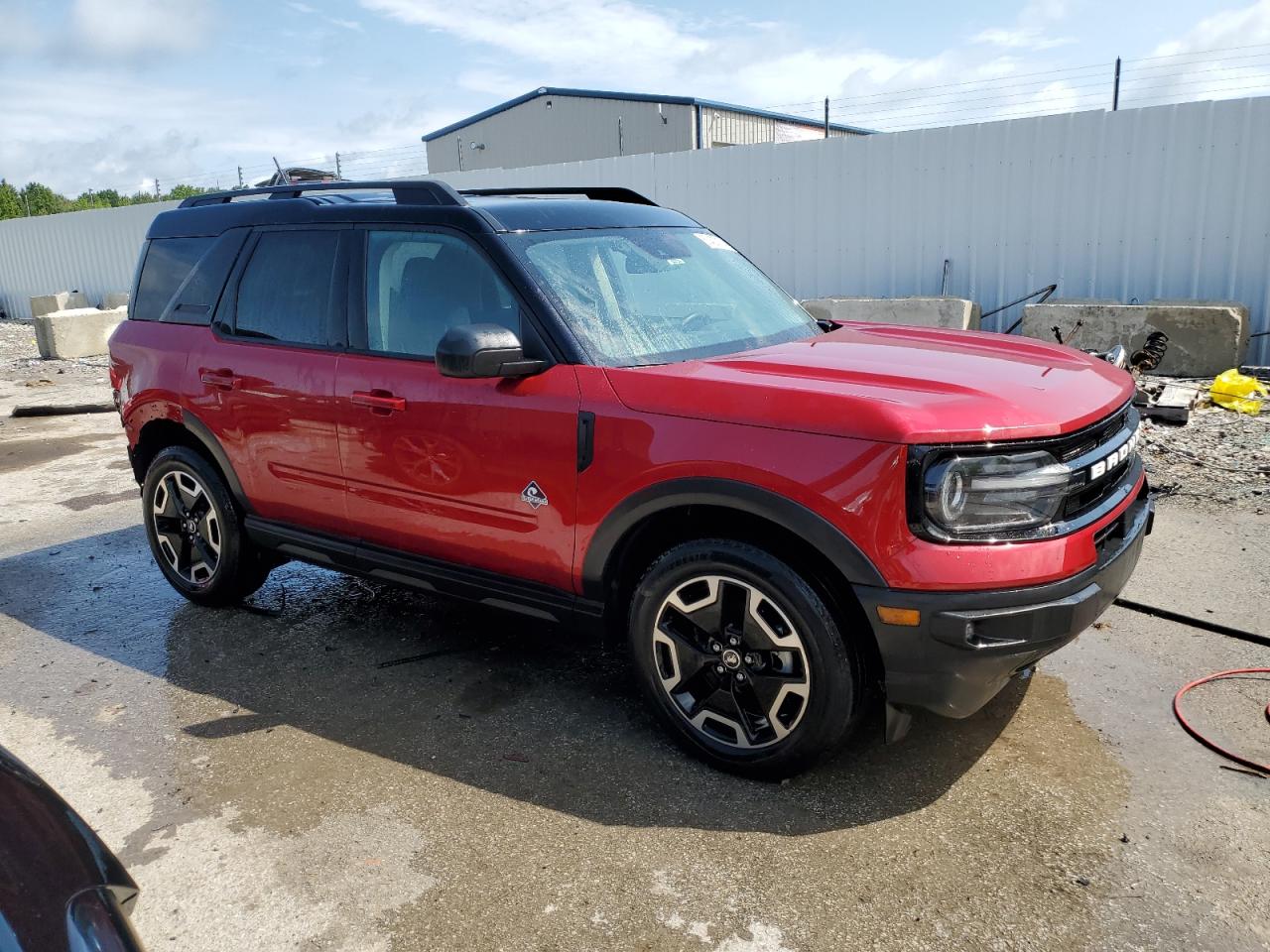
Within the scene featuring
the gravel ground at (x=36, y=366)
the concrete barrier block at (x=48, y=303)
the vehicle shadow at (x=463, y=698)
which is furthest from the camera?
the concrete barrier block at (x=48, y=303)

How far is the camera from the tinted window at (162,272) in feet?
15.8

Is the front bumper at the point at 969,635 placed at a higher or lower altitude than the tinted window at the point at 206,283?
lower

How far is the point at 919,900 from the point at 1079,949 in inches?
15.6

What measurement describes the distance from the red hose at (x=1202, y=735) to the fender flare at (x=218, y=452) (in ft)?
13.1

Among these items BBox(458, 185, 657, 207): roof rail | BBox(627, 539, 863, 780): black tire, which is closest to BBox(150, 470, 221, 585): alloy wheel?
BBox(458, 185, 657, 207): roof rail

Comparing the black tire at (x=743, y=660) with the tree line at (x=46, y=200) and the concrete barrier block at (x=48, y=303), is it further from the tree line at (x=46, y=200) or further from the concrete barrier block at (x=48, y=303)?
the tree line at (x=46, y=200)

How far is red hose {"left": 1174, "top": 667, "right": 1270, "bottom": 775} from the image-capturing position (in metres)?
3.21

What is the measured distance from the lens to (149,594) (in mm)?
5246

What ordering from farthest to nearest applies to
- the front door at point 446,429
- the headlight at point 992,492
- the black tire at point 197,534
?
the black tire at point 197,534, the front door at point 446,429, the headlight at point 992,492

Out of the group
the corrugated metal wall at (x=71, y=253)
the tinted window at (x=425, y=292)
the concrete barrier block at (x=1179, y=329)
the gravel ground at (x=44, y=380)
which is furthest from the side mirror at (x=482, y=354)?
the corrugated metal wall at (x=71, y=253)

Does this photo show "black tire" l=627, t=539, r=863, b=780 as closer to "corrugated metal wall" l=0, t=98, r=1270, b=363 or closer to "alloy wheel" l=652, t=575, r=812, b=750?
"alloy wheel" l=652, t=575, r=812, b=750

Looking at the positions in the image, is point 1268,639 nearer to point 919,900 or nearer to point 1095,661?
point 1095,661

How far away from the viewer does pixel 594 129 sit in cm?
2678

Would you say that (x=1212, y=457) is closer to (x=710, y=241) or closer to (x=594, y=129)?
(x=710, y=241)
